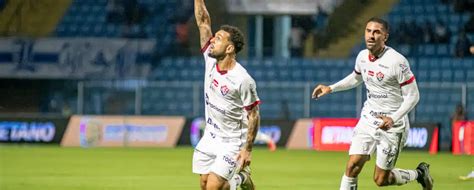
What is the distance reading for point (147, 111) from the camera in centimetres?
3319

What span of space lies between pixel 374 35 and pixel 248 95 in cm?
252

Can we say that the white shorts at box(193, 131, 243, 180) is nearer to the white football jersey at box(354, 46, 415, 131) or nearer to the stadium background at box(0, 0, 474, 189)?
the white football jersey at box(354, 46, 415, 131)

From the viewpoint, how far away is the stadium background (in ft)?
102

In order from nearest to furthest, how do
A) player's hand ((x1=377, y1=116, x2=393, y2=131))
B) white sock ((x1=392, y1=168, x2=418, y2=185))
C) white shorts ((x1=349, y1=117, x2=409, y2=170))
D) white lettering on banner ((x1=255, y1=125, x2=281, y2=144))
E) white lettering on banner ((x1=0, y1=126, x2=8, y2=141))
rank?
player's hand ((x1=377, y1=116, x2=393, y2=131))
white shorts ((x1=349, y1=117, x2=409, y2=170))
white sock ((x1=392, y1=168, x2=418, y2=185))
white lettering on banner ((x1=255, y1=125, x2=281, y2=144))
white lettering on banner ((x1=0, y1=126, x2=8, y2=141))

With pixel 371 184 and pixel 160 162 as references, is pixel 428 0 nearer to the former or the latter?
pixel 160 162

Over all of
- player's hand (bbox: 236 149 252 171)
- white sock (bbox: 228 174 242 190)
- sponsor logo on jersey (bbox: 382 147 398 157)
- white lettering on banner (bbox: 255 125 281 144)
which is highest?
player's hand (bbox: 236 149 252 171)

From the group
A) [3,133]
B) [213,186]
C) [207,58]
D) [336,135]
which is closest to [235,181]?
[213,186]

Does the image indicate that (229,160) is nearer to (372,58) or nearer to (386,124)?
(386,124)

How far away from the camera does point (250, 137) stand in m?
10.7

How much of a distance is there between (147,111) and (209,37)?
70.4 feet

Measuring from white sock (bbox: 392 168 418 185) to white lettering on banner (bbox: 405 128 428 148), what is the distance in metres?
15.4

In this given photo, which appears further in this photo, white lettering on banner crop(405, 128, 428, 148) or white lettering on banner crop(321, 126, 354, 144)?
white lettering on banner crop(405, 128, 428, 148)

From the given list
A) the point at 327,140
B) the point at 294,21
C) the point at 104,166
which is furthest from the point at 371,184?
the point at 294,21

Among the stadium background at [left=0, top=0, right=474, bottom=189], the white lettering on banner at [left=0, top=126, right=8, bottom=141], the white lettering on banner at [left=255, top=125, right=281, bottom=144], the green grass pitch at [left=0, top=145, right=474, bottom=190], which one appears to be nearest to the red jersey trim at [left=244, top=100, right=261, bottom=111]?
the green grass pitch at [left=0, top=145, right=474, bottom=190]
